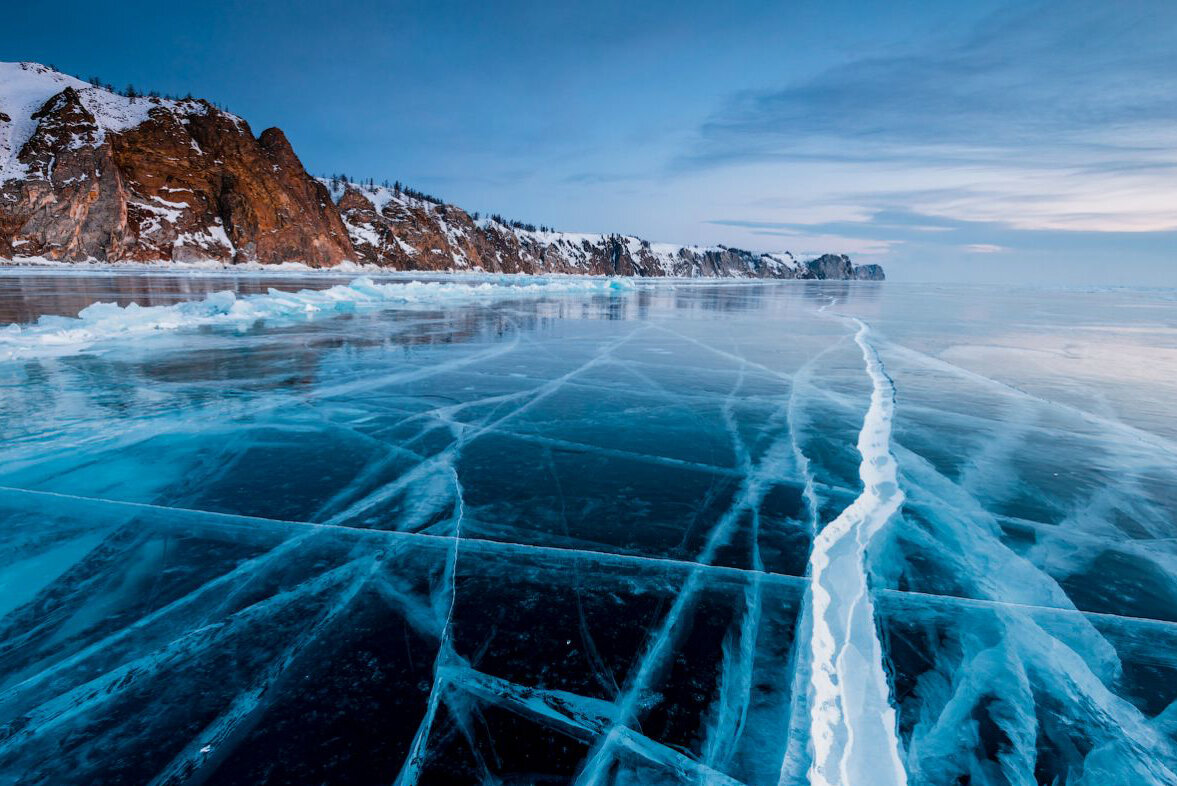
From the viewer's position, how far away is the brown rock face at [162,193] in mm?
51906

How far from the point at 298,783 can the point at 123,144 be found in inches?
3413

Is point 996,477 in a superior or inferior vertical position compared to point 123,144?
inferior

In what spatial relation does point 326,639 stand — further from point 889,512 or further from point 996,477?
point 996,477

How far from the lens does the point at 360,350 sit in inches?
357

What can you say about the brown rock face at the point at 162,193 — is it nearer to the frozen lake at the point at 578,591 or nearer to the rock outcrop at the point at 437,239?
the rock outcrop at the point at 437,239

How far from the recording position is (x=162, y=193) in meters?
62.5

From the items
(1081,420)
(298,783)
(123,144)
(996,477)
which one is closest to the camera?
(298,783)

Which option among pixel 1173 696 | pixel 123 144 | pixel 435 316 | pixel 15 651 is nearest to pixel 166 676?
pixel 15 651

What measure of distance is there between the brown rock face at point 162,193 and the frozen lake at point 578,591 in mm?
68319

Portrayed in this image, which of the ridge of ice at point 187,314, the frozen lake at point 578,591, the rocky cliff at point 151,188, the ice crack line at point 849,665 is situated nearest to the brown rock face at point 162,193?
the rocky cliff at point 151,188

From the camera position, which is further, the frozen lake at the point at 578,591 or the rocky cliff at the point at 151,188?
the rocky cliff at the point at 151,188

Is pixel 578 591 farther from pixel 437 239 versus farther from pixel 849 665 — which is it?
pixel 437 239

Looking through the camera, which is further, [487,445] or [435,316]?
[435,316]

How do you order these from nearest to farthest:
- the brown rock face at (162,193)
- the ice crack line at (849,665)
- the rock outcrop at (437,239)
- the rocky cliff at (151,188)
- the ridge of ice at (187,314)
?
the ice crack line at (849,665)
the ridge of ice at (187,314)
the brown rock face at (162,193)
the rocky cliff at (151,188)
the rock outcrop at (437,239)
